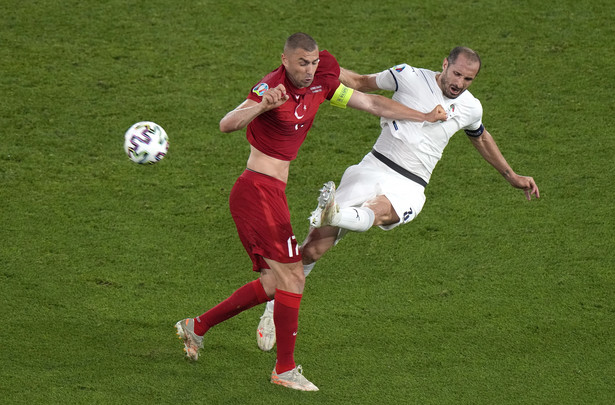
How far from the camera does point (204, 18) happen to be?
36.8 ft

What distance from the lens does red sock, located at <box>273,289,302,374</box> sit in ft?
19.3

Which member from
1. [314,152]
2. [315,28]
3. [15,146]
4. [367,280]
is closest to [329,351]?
[367,280]

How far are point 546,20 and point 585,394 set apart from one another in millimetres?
6159

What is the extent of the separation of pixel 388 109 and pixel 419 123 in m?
0.36

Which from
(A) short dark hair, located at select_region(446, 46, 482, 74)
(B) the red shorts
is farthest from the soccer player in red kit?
(A) short dark hair, located at select_region(446, 46, 482, 74)

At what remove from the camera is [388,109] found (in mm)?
6262

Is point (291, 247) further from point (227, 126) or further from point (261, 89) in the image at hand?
point (261, 89)

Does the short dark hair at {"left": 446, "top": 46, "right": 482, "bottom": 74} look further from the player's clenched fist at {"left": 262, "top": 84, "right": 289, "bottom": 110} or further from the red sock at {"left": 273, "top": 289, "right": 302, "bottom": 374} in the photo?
the red sock at {"left": 273, "top": 289, "right": 302, "bottom": 374}

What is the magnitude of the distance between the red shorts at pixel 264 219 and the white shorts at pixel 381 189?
1.96 feet

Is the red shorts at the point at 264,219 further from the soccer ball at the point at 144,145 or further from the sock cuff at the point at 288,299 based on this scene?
the soccer ball at the point at 144,145

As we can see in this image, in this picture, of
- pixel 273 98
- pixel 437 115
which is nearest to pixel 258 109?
pixel 273 98

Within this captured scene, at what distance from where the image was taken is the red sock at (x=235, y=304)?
244 inches

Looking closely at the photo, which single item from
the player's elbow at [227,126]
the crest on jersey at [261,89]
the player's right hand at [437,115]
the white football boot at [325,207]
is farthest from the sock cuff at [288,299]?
the player's right hand at [437,115]

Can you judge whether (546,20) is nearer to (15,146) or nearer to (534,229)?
(534,229)
